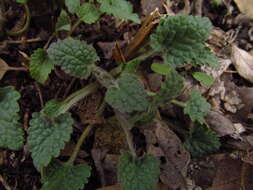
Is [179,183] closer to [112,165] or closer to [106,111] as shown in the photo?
[112,165]

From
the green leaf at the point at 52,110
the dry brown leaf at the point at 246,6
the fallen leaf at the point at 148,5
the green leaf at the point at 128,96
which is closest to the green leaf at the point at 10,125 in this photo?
the green leaf at the point at 52,110

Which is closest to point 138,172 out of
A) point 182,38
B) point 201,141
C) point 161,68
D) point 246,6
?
point 201,141

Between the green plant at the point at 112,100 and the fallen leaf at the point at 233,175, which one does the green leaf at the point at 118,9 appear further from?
the fallen leaf at the point at 233,175

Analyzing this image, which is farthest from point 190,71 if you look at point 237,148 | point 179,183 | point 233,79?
point 179,183

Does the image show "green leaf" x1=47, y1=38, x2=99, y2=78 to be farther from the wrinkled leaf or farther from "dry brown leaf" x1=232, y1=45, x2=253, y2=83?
"dry brown leaf" x1=232, y1=45, x2=253, y2=83

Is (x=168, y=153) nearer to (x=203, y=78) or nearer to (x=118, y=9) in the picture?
(x=203, y=78)

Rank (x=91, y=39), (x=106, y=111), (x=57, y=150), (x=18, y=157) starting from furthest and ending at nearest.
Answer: (x=91, y=39) → (x=106, y=111) → (x=18, y=157) → (x=57, y=150)

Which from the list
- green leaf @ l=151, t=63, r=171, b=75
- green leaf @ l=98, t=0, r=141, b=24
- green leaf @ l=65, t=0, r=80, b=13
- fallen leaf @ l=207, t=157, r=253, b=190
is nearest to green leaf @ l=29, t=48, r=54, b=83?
green leaf @ l=65, t=0, r=80, b=13
